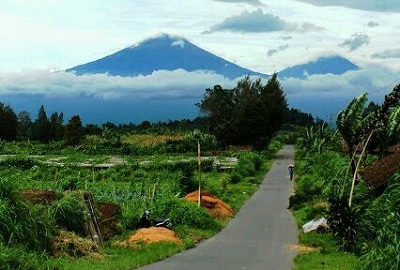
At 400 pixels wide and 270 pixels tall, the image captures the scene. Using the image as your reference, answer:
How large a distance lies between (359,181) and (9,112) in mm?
73962


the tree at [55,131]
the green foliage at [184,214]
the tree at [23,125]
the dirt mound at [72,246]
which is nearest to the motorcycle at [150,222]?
the green foliage at [184,214]

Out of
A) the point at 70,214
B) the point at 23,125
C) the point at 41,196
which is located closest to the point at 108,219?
the point at 41,196

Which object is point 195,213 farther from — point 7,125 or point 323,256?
point 7,125

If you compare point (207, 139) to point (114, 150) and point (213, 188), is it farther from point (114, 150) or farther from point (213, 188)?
point (213, 188)

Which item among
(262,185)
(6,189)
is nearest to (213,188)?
(262,185)

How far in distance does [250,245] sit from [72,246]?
5.12m

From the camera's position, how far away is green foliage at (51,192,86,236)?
619 inches

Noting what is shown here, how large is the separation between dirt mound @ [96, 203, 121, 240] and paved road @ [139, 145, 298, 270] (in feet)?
8.04

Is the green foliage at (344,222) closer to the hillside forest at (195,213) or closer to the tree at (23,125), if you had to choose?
the hillside forest at (195,213)

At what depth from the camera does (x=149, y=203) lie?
22234 mm

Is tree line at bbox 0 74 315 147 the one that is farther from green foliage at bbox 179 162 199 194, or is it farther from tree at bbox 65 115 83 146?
green foliage at bbox 179 162 199 194

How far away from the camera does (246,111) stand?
2445 inches

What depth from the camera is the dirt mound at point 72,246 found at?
14.3 meters

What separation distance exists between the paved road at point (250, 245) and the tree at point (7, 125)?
2516 inches
